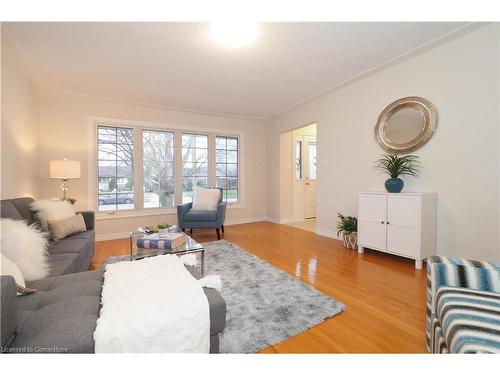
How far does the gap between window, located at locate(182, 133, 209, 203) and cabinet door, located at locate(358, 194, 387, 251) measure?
3.12 meters

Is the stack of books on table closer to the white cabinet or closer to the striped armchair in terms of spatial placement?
the striped armchair

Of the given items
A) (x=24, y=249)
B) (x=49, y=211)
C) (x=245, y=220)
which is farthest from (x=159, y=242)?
(x=245, y=220)

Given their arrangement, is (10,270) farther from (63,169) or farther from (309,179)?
(309,179)

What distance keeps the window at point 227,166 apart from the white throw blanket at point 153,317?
401 cm

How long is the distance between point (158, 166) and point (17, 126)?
204 cm

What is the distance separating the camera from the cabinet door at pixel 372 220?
9.51 ft

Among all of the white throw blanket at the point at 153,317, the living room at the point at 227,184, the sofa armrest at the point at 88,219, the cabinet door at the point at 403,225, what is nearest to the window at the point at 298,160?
the living room at the point at 227,184

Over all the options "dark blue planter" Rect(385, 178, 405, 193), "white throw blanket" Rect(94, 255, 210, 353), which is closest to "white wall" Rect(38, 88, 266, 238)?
"white throw blanket" Rect(94, 255, 210, 353)

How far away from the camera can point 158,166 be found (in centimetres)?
455

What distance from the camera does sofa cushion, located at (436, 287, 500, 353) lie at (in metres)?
0.88

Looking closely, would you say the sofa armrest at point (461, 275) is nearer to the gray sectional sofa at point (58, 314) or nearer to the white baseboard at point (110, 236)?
the gray sectional sofa at point (58, 314)

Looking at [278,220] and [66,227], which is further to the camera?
[278,220]

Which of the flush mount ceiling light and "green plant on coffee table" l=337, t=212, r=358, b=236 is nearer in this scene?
the flush mount ceiling light
